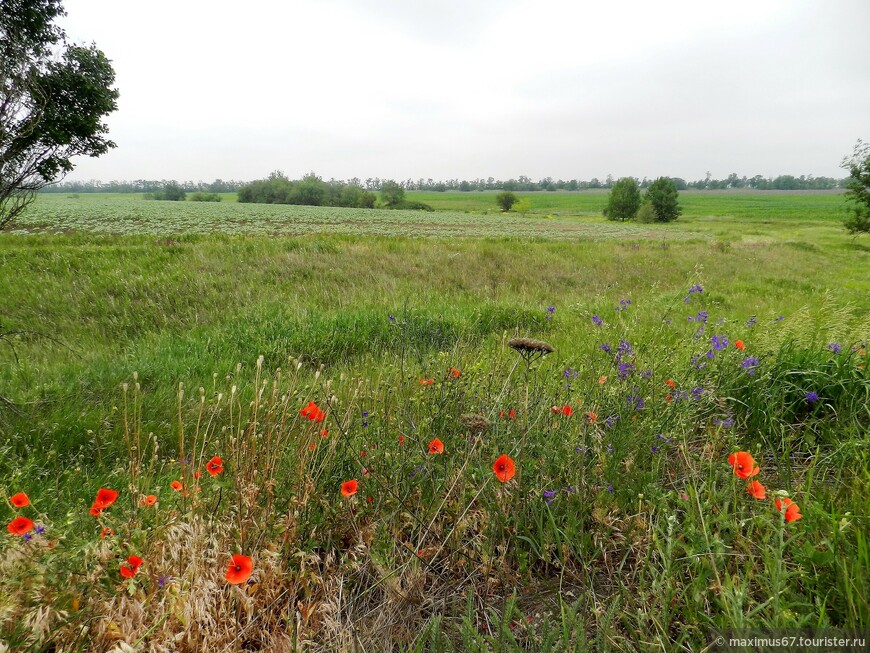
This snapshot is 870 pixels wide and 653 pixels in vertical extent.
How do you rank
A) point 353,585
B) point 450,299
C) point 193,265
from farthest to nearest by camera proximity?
point 193,265, point 450,299, point 353,585

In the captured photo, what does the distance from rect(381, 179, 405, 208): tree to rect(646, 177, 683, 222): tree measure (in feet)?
154

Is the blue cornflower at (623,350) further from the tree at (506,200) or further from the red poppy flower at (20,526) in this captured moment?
the tree at (506,200)

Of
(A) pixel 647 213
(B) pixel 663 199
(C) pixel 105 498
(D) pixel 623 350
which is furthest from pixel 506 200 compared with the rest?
(C) pixel 105 498

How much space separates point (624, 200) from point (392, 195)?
Result: 45502 millimetres

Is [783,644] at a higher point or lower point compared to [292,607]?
higher

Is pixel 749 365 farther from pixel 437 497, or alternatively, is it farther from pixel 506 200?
pixel 506 200

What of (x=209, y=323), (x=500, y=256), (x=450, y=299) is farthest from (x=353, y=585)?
(x=500, y=256)

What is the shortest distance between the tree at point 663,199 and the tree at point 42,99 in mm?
70309

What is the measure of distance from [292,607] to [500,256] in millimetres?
11392

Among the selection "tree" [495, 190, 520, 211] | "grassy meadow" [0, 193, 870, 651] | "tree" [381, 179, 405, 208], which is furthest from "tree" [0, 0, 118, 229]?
"tree" [495, 190, 520, 211]

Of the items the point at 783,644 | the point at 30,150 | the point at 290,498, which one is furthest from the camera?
the point at 30,150

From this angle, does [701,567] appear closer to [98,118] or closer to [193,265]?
[193,265]

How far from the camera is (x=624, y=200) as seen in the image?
6956 cm

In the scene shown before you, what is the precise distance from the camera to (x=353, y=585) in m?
1.78
